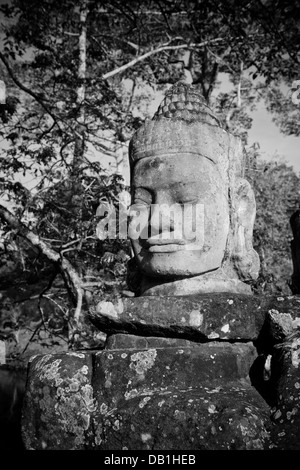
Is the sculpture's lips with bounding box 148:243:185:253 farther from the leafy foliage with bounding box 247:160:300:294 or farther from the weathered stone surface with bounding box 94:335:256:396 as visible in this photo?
the leafy foliage with bounding box 247:160:300:294

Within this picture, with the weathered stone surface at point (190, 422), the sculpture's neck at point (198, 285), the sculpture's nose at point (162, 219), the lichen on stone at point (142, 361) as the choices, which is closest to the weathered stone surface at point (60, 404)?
the weathered stone surface at point (190, 422)

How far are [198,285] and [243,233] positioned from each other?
0.48 m

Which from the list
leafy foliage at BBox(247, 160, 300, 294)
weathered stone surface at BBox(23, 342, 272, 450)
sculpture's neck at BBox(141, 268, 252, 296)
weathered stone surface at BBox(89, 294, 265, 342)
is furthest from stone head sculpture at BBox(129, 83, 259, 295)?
leafy foliage at BBox(247, 160, 300, 294)

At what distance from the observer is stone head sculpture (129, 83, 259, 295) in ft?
7.91

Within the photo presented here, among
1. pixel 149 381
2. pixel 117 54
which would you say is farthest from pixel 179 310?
pixel 117 54

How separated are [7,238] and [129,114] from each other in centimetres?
251

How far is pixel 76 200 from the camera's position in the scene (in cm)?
694

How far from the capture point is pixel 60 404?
75.9 inches

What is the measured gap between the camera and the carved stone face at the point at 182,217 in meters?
2.40

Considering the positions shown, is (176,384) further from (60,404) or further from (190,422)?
(60,404)

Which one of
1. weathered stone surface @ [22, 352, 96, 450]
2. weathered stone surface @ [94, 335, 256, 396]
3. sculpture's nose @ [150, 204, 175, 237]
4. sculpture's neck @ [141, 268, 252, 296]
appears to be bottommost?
weathered stone surface @ [22, 352, 96, 450]

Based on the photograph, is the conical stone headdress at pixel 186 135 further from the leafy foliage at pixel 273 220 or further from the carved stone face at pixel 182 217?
the leafy foliage at pixel 273 220

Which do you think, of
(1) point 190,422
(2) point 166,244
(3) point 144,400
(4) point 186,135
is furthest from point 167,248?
(1) point 190,422
